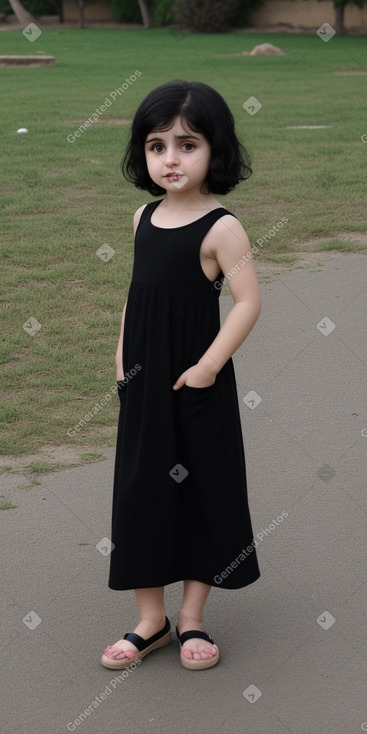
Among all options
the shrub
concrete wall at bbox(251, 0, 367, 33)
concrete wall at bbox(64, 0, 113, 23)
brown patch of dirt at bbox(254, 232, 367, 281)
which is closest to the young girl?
brown patch of dirt at bbox(254, 232, 367, 281)

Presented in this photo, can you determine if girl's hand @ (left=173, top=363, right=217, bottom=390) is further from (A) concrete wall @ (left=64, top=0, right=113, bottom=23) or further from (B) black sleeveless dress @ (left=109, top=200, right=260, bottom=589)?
(A) concrete wall @ (left=64, top=0, right=113, bottom=23)

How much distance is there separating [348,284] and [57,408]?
8.29 ft

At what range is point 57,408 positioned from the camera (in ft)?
15.9

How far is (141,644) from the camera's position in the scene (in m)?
2.98

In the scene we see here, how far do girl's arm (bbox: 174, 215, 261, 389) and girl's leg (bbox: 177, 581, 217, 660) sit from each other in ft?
2.04

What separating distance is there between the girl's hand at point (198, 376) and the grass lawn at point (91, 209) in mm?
1708

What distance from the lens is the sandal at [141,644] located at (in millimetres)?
2941

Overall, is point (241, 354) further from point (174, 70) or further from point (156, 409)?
point (174, 70)

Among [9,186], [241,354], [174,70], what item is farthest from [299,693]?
[174,70]

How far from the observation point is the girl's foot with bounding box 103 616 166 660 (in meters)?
2.95

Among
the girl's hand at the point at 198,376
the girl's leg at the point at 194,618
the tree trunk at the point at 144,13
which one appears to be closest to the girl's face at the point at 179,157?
the girl's hand at the point at 198,376

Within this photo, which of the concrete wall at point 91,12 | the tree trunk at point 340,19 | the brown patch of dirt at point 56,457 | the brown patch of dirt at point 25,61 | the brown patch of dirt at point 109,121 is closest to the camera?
the brown patch of dirt at point 56,457

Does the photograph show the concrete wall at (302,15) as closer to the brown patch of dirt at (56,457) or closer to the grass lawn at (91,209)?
the grass lawn at (91,209)

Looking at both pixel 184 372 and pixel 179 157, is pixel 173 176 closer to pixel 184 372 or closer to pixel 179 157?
pixel 179 157
